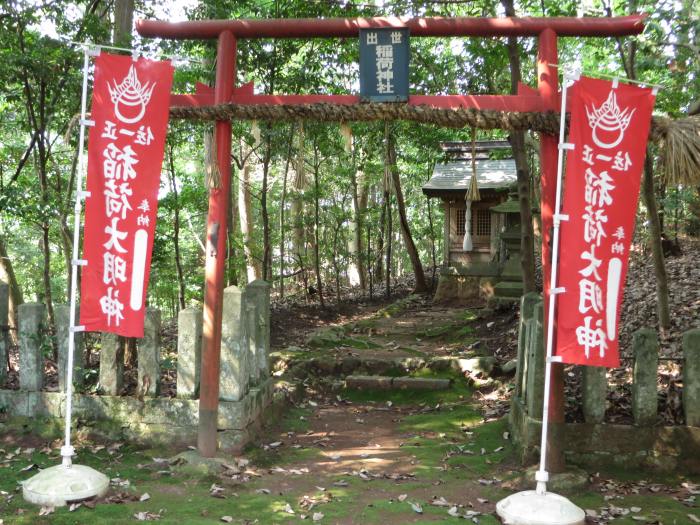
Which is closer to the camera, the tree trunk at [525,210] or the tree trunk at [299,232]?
the tree trunk at [525,210]

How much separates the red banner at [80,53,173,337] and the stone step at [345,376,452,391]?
465 centimetres

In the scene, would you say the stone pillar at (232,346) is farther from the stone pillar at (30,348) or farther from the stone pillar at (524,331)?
the stone pillar at (524,331)

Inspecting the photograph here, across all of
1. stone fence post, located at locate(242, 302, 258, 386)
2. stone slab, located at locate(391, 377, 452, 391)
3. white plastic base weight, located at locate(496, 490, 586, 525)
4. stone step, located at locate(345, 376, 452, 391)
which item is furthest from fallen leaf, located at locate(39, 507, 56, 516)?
stone slab, located at locate(391, 377, 452, 391)

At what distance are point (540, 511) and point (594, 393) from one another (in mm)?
1667

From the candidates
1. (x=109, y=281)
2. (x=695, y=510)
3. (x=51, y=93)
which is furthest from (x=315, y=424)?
(x=51, y=93)

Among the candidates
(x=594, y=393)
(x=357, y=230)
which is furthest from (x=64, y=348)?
(x=357, y=230)

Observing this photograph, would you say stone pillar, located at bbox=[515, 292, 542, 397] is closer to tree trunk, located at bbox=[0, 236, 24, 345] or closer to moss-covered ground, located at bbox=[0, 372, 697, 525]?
moss-covered ground, located at bbox=[0, 372, 697, 525]

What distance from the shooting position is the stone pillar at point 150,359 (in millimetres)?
6379

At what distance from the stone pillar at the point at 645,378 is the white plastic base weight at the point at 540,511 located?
5.08ft

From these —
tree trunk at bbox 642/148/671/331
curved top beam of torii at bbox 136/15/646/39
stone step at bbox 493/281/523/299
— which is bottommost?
stone step at bbox 493/281/523/299

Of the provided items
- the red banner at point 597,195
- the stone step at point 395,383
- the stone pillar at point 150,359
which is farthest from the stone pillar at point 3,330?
the red banner at point 597,195

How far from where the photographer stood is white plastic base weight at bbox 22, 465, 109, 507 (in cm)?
484

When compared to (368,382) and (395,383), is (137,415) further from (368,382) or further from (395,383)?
(395,383)

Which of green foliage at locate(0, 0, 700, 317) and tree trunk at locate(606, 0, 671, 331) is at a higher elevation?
green foliage at locate(0, 0, 700, 317)
